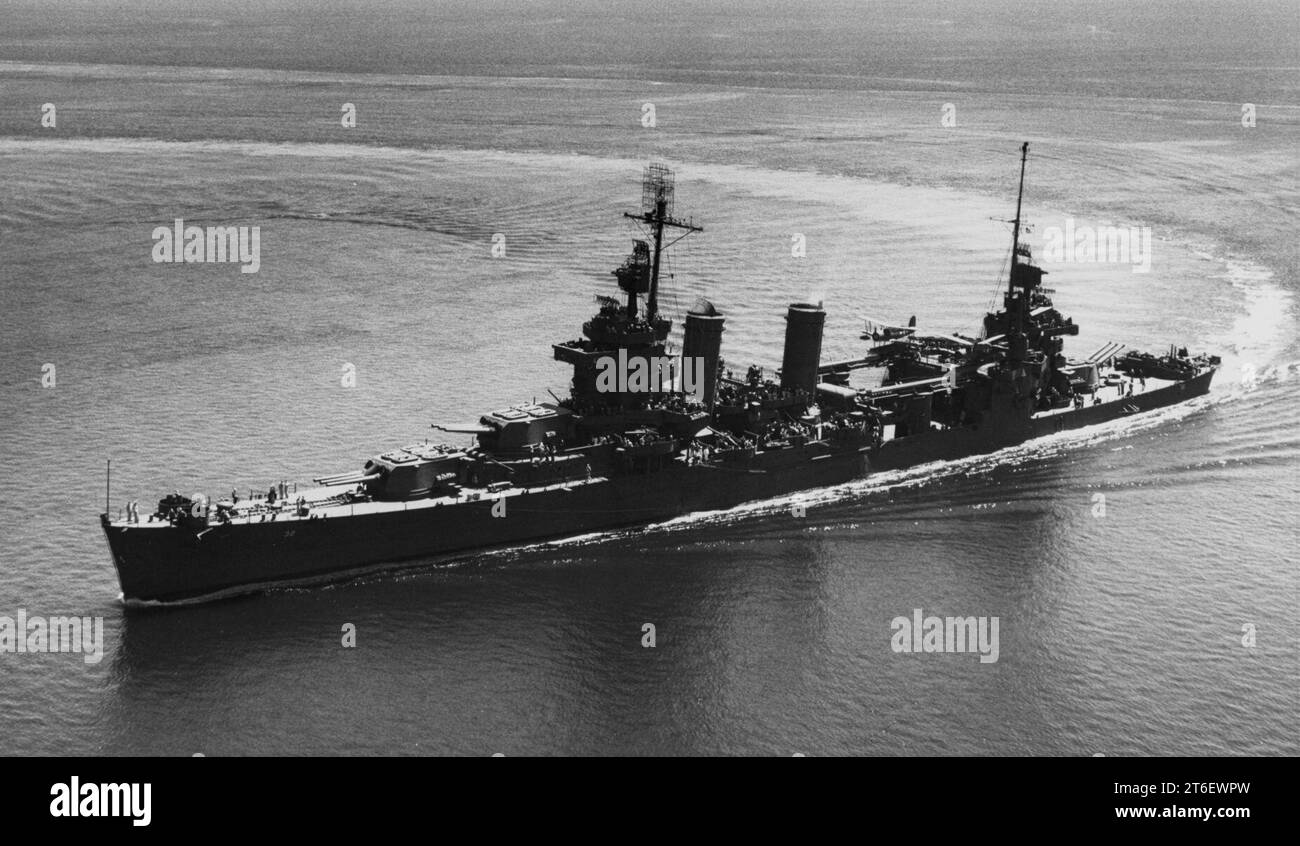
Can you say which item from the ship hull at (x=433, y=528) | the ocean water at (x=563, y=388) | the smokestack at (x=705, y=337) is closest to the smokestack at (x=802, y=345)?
the ship hull at (x=433, y=528)

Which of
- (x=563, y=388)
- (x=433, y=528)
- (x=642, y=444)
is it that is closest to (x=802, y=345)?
(x=642, y=444)

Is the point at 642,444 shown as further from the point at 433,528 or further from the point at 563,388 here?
the point at 563,388

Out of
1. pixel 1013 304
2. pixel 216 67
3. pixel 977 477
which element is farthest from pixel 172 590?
pixel 216 67

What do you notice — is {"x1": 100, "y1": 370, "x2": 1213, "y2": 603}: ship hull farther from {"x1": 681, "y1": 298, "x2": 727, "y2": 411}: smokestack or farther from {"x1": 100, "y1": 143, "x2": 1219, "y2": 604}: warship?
{"x1": 681, "y1": 298, "x2": 727, "y2": 411}: smokestack

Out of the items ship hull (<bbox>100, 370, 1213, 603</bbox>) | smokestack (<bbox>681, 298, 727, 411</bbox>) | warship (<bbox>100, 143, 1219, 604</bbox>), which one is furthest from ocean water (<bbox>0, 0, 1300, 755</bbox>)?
smokestack (<bbox>681, 298, 727, 411</bbox>)

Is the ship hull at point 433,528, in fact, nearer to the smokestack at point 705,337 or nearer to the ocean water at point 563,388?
the ocean water at point 563,388
